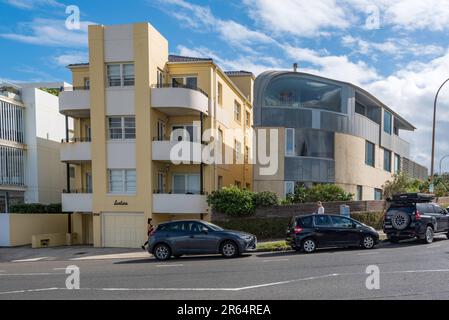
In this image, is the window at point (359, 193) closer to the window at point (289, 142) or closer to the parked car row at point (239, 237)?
the window at point (289, 142)

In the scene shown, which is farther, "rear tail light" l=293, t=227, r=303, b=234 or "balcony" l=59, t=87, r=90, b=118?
"balcony" l=59, t=87, r=90, b=118

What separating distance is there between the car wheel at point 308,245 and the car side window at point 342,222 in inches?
44.0

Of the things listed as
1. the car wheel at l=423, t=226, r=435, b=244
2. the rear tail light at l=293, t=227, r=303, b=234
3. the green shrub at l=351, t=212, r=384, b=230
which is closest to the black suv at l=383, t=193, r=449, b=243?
the car wheel at l=423, t=226, r=435, b=244

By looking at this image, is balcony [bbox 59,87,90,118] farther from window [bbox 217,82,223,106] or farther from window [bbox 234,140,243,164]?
window [bbox 234,140,243,164]

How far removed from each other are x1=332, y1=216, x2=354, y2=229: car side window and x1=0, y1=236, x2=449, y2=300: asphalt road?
94 cm

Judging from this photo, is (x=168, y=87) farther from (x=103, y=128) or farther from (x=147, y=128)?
(x=103, y=128)

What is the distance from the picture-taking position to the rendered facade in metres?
29.5

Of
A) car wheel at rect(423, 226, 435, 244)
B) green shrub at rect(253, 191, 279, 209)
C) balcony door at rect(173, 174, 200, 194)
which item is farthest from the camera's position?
balcony door at rect(173, 174, 200, 194)

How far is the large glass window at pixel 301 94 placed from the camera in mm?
28266

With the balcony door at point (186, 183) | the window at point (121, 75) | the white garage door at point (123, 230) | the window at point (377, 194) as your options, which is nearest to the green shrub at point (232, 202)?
the balcony door at point (186, 183)

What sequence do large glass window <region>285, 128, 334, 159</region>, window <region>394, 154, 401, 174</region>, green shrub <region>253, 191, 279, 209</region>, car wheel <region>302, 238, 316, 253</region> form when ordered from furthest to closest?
window <region>394, 154, 401, 174</region> → large glass window <region>285, 128, 334, 159</region> → green shrub <region>253, 191, 279, 209</region> → car wheel <region>302, 238, 316, 253</region>

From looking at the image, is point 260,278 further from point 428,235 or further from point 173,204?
point 173,204

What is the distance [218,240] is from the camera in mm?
16469
